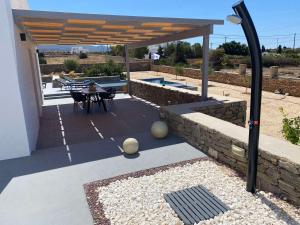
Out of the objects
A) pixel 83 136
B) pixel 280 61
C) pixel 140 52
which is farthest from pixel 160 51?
pixel 83 136

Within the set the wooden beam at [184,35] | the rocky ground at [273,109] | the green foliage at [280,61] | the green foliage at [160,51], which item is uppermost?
the green foliage at [160,51]

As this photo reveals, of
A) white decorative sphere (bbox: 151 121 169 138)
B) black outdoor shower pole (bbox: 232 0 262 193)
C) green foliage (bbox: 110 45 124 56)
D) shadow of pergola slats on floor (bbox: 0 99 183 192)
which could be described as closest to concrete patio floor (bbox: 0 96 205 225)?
shadow of pergola slats on floor (bbox: 0 99 183 192)

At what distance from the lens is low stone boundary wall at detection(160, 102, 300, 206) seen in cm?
338

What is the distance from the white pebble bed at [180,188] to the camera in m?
3.15

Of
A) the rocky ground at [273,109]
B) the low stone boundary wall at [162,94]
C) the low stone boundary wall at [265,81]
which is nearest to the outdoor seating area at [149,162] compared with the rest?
the low stone boundary wall at [162,94]

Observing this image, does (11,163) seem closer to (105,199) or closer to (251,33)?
(105,199)

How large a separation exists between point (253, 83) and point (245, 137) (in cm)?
Result: 130

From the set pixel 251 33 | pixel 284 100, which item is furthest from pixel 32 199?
pixel 284 100

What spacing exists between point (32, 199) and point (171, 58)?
123 ft

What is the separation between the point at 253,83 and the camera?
3334mm

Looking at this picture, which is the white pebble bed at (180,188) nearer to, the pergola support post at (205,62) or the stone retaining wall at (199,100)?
the stone retaining wall at (199,100)

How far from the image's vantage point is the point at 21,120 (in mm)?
5215

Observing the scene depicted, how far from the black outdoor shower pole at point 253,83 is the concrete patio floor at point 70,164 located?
1.60m

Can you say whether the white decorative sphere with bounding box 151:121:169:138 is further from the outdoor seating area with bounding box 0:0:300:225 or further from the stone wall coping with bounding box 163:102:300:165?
the stone wall coping with bounding box 163:102:300:165
